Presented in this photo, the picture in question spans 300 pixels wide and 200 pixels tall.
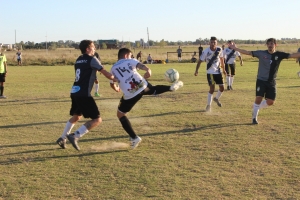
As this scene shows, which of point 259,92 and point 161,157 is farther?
point 259,92

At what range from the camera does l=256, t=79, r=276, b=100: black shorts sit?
8357 mm

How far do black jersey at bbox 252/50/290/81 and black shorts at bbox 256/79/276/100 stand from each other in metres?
0.10

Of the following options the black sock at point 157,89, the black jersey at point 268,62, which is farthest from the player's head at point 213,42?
the black sock at point 157,89

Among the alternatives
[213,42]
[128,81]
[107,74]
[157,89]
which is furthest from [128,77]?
[213,42]

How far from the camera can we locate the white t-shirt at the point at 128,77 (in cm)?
641

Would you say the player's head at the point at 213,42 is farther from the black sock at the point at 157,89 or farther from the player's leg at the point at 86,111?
the player's leg at the point at 86,111

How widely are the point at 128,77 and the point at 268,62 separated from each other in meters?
3.74

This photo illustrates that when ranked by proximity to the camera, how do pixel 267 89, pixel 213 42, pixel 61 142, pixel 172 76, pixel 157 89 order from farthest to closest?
1. pixel 213 42
2. pixel 267 89
3. pixel 172 76
4. pixel 157 89
5. pixel 61 142

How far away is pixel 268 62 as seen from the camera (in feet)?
27.1

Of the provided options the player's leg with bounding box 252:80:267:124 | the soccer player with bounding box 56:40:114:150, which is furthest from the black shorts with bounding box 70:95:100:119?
the player's leg with bounding box 252:80:267:124

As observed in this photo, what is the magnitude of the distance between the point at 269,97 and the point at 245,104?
3017 mm

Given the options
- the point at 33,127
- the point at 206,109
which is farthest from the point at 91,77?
the point at 206,109

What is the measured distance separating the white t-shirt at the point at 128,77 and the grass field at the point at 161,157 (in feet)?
3.73

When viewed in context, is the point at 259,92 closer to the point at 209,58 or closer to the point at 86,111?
the point at 209,58
